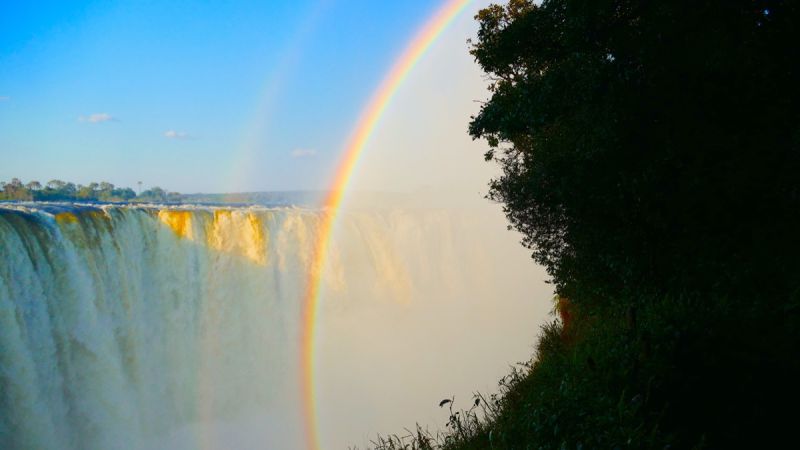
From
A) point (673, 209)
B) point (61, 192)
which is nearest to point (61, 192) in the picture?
point (61, 192)

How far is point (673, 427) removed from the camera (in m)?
3.96

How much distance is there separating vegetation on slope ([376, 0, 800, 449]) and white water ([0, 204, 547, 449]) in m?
12.3

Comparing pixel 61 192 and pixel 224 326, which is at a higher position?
pixel 61 192

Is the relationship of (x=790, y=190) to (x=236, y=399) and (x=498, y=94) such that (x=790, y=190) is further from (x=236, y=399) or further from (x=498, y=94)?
(x=236, y=399)

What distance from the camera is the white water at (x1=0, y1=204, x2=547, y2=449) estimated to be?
44.3 feet

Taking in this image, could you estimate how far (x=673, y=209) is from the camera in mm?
6180

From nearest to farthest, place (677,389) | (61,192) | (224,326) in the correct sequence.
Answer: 1. (677,389)
2. (224,326)
3. (61,192)

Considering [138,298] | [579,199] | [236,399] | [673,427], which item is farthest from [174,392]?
[673,427]

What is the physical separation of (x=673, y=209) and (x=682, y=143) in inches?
33.3

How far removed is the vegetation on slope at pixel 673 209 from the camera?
4.43 m

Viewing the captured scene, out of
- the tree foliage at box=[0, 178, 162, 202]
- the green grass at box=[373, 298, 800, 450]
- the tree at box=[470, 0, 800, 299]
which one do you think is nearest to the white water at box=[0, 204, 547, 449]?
the tree at box=[470, 0, 800, 299]

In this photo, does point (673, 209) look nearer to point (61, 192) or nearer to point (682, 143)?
point (682, 143)

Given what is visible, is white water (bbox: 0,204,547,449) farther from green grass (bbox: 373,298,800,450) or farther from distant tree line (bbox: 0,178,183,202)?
distant tree line (bbox: 0,178,183,202)

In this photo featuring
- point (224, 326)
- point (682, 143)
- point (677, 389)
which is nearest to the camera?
point (677, 389)
